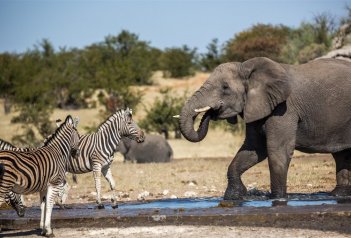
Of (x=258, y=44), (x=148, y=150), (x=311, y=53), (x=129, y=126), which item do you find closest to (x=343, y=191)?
→ (x=129, y=126)

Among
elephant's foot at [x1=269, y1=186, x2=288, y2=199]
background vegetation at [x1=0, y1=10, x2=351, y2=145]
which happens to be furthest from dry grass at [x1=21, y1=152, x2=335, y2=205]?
background vegetation at [x1=0, y1=10, x2=351, y2=145]

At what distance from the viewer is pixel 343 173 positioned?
43.9 feet

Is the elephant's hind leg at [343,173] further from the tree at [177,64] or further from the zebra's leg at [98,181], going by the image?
the tree at [177,64]

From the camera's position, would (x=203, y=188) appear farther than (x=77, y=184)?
No

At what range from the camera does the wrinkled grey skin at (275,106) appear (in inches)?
489

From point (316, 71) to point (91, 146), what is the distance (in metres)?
4.30

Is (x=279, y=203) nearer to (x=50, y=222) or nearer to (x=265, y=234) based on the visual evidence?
(x=265, y=234)

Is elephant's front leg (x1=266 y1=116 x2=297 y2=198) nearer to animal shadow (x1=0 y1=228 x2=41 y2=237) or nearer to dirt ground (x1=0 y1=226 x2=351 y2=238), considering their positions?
dirt ground (x1=0 y1=226 x2=351 y2=238)

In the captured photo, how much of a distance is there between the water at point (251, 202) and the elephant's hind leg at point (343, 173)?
0.89 ft

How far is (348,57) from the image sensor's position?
25.1 m

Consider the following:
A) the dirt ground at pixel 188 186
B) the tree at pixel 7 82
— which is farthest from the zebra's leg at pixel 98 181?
the tree at pixel 7 82

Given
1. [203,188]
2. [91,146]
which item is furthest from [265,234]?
[203,188]

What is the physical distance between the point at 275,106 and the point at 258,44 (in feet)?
138

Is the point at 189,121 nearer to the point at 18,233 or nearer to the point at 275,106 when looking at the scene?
the point at 275,106
